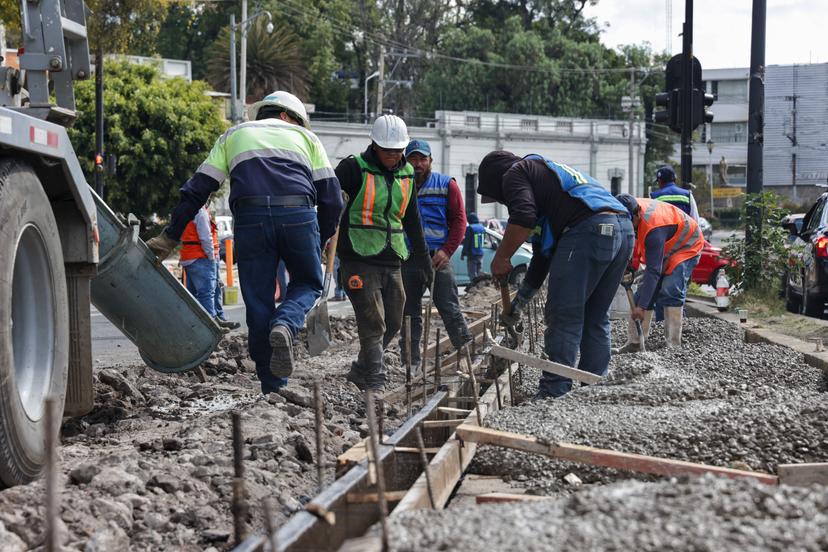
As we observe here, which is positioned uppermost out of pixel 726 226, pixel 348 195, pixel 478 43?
pixel 478 43

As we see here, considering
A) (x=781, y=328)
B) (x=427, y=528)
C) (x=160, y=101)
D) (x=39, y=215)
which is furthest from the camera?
(x=160, y=101)

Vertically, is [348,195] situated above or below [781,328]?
above

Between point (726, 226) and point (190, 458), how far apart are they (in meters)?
76.8

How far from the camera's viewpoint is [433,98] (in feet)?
207

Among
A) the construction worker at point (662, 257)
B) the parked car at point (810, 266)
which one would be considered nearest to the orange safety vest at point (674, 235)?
the construction worker at point (662, 257)

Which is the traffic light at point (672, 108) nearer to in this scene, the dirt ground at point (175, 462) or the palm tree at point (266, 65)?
the dirt ground at point (175, 462)

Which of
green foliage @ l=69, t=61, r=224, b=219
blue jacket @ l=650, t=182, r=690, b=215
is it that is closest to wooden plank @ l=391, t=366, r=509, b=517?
blue jacket @ l=650, t=182, r=690, b=215

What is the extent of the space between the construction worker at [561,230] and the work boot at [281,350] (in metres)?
1.52

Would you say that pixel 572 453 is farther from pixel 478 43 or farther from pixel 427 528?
pixel 478 43

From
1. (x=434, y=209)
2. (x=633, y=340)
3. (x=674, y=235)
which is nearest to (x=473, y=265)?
(x=633, y=340)

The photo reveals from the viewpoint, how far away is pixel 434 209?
32.1 ft

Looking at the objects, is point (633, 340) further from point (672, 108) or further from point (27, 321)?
point (27, 321)

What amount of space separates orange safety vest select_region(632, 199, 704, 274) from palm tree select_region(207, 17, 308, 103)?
1490 inches

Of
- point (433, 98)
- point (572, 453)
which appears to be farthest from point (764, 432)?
point (433, 98)
